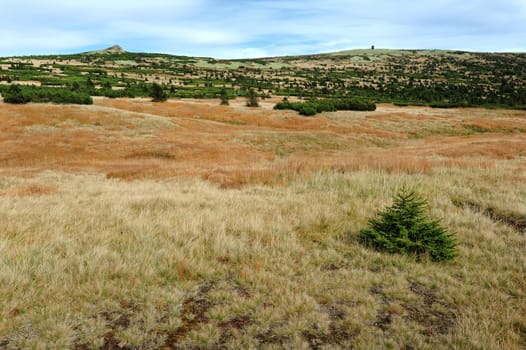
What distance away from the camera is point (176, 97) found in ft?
276

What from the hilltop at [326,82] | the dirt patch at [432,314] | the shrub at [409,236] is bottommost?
the dirt patch at [432,314]

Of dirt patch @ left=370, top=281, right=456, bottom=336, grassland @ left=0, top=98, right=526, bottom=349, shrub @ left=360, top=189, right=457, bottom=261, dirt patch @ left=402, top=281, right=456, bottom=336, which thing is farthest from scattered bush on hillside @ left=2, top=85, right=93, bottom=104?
dirt patch @ left=402, top=281, right=456, bottom=336

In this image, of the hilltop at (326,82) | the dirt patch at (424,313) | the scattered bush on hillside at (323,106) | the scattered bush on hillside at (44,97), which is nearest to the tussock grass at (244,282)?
the dirt patch at (424,313)

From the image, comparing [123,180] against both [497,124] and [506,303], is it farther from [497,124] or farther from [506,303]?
[497,124]

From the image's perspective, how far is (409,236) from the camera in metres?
6.72

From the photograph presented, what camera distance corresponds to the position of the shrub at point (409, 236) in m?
6.26

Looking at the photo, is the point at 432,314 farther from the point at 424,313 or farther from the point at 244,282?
the point at 244,282

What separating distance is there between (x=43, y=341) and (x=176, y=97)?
8521cm

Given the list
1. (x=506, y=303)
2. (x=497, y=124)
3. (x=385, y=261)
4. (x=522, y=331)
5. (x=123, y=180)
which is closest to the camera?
(x=522, y=331)

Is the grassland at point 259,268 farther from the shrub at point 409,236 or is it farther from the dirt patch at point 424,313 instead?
the shrub at point 409,236

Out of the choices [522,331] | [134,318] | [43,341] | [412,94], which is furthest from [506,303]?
[412,94]

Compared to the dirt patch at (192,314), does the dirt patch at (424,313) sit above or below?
above

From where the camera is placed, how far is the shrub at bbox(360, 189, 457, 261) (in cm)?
626

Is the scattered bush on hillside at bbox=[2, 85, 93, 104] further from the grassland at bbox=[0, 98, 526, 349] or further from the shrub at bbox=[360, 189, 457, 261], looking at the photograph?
the shrub at bbox=[360, 189, 457, 261]
